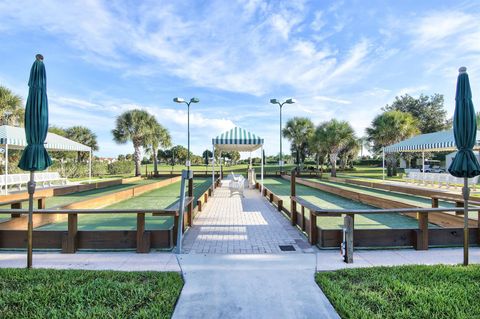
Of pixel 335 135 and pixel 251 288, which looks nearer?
pixel 251 288

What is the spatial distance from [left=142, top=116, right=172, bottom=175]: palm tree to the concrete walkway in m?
25.2

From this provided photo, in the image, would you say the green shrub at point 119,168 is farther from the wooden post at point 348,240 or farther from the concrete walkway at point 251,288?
the wooden post at point 348,240

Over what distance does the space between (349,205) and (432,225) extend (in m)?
3.47

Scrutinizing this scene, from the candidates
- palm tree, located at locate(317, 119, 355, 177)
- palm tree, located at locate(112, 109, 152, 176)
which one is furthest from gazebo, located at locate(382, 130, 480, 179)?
palm tree, located at locate(112, 109, 152, 176)

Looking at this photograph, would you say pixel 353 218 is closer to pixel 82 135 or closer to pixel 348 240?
pixel 348 240

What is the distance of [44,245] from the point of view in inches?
185

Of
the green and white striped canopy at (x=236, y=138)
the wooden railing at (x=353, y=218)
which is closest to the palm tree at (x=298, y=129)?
the green and white striped canopy at (x=236, y=138)

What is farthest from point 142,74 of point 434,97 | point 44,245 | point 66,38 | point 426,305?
point 434,97

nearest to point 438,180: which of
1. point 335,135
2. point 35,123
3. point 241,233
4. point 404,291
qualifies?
point 335,135

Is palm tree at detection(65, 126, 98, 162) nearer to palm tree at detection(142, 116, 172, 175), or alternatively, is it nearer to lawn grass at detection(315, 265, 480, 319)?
palm tree at detection(142, 116, 172, 175)

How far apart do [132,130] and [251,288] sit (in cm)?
2719

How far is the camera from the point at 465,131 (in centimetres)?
395

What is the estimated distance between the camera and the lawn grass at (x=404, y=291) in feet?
8.82

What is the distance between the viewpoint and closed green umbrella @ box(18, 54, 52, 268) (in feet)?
12.5
